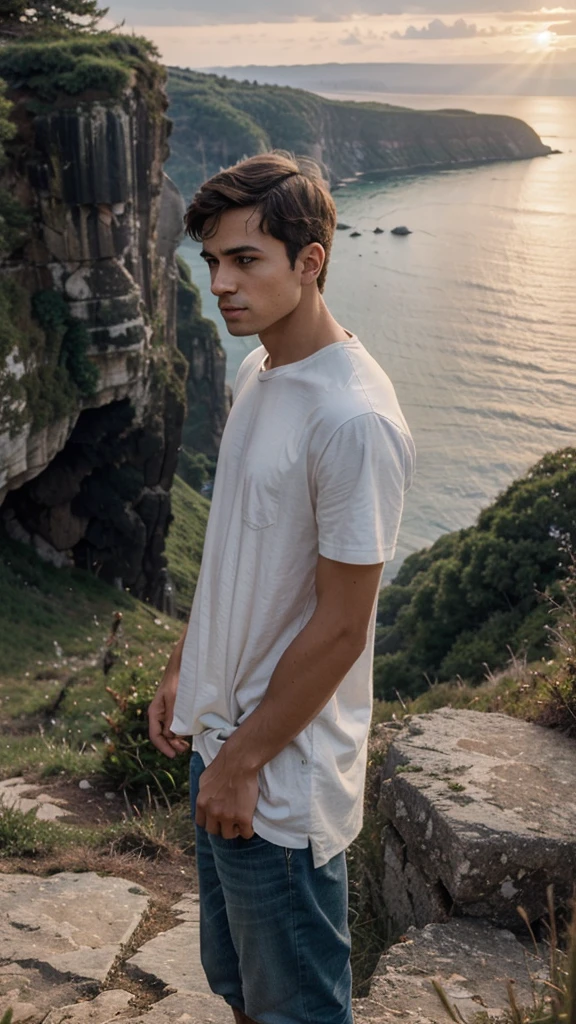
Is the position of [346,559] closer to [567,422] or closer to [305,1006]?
[305,1006]

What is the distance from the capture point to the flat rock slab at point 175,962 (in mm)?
3090

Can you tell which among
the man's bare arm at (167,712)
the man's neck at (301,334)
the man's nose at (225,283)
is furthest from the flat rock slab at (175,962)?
the man's nose at (225,283)

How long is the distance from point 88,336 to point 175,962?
26.3 meters

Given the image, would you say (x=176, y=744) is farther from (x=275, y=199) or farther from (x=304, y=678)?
(x=275, y=199)

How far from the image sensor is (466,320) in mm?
60344

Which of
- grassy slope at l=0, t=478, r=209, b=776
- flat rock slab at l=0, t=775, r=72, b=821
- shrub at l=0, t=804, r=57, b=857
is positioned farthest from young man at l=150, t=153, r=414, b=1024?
grassy slope at l=0, t=478, r=209, b=776

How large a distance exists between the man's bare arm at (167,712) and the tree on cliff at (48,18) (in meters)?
31.6

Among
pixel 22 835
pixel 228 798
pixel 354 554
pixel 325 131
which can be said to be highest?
pixel 325 131

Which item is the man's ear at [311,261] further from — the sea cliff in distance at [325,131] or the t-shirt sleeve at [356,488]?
the sea cliff in distance at [325,131]

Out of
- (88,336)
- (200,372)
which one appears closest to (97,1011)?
(88,336)

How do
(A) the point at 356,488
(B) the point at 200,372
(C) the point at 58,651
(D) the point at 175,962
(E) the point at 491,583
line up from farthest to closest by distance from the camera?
(B) the point at 200,372 < (C) the point at 58,651 < (E) the point at 491,583 < (D) the point at 175,962 < (A) the point at 356,488

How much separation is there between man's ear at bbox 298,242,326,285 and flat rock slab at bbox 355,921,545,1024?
1829mm

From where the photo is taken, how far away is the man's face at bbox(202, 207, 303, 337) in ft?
6.64

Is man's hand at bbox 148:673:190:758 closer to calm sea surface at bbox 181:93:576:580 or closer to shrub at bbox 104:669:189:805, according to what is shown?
shrub at bbox 104:669:189:805
